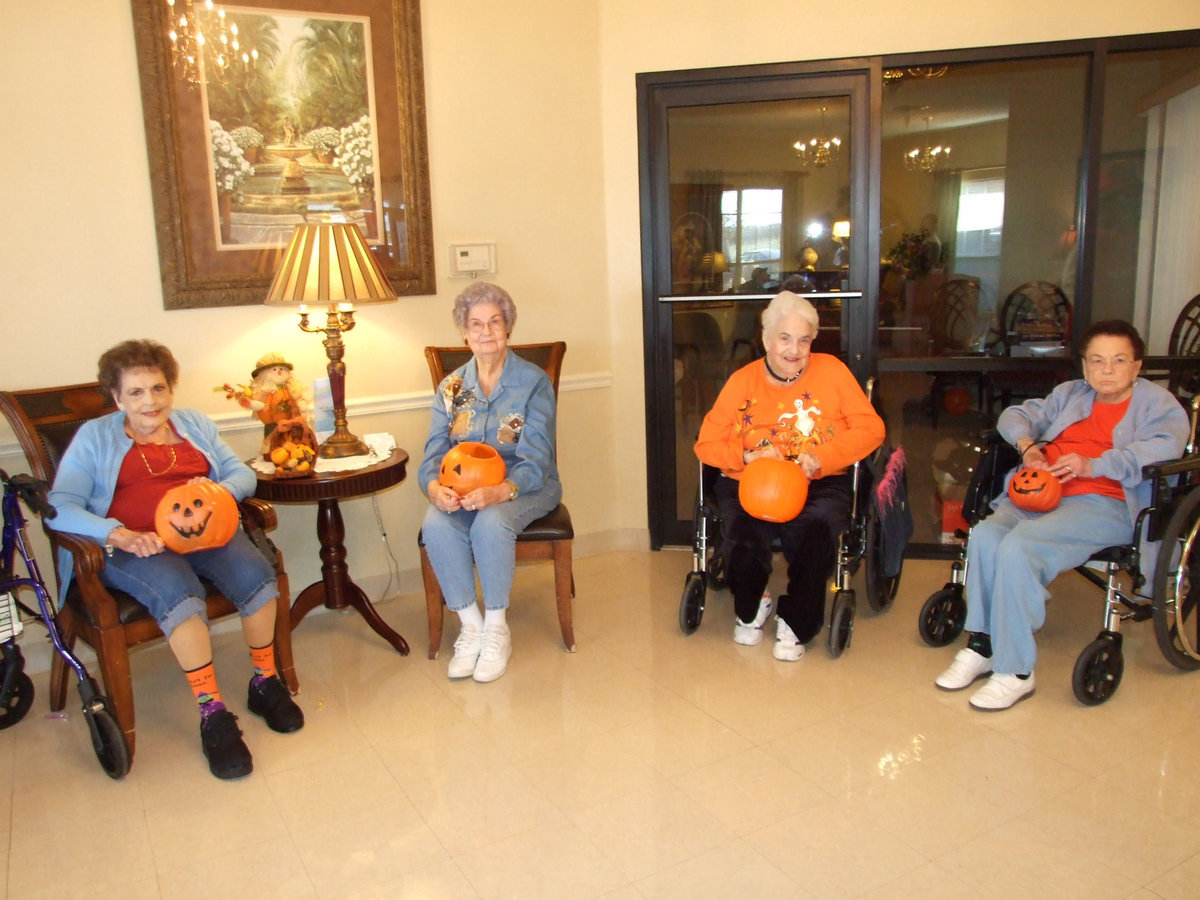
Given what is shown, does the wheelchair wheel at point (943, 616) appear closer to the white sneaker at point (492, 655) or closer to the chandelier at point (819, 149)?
the white sneaker at point (492, 655)

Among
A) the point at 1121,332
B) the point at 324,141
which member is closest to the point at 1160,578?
the point at 1121,332

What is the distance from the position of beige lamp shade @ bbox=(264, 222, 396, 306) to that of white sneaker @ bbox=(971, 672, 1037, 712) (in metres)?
2.22

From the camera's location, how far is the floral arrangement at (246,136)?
10.7 feet

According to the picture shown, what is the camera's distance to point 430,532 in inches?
120

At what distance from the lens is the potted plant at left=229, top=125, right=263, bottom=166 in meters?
3.25

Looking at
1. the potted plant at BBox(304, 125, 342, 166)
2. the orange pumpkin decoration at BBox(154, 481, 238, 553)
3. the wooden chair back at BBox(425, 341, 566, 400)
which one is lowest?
the orange pumpkin decoration at BBox(154, 481, 238, 553)

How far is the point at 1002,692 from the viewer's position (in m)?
2.71

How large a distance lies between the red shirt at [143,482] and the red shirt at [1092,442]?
8.65 feet

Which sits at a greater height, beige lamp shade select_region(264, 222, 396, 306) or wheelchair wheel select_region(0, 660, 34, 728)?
beige lamp shade select_region(264, 222, 396, 306)

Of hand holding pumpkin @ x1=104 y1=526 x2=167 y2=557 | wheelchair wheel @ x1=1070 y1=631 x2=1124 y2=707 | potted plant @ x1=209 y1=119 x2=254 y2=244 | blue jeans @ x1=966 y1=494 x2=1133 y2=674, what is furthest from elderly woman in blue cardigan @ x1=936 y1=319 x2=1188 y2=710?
potted plant @ x1=209 y1=119 x2=254 y2=244

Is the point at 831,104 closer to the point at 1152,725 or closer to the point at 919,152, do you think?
the point at 919,152

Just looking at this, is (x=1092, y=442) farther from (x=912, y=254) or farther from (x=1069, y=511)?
(x=912, y=254)

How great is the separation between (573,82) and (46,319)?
85.4 inches

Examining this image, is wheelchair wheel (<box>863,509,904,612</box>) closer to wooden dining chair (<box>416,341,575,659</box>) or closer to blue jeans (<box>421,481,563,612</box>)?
wooden dining chair (<box>416,341,575,659</box>)
